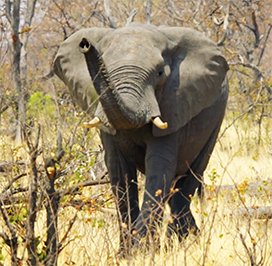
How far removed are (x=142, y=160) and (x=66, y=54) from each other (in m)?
0.97

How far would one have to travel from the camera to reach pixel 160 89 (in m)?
5.75

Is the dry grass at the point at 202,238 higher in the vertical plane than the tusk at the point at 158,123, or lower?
lower

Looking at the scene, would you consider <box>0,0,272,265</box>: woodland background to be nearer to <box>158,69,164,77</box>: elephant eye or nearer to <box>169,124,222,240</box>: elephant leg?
<box>169,124,222,240</box>: elephant leg

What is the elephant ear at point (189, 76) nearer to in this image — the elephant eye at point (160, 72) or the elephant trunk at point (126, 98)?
the elephant eye at point (160, 72)

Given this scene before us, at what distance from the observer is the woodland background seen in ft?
13.0

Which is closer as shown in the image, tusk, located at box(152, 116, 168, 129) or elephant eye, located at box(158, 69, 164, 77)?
tusk, located at box(152, 116, 168, 129)

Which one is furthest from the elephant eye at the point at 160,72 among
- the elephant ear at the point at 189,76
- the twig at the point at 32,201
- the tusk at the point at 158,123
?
the twig at the point at 32,201

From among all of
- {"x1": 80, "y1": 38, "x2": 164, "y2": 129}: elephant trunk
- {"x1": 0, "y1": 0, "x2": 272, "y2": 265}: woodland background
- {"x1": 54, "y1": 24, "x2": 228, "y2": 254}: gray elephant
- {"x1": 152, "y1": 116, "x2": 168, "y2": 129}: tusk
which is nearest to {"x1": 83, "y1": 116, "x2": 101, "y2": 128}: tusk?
{"x1": 54, "y1": 24, "x2": 228, "y2": 254}: gray elephant

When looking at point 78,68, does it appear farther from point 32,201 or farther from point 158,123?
point 32,201

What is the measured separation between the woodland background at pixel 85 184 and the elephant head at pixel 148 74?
0.38 metres

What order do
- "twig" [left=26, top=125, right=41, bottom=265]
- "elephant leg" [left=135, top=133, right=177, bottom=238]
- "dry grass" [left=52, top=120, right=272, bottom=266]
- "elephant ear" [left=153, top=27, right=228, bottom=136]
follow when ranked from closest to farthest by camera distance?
"twig" [left=26, top=125, right=41, bottom=265] < "dry grass" [left=52, top=120, right=272, bottom=266] < "elephant leg" [left=135, top=133, right=177, bottom=238] < "elephant ear" [left=153, top=27, right=228, bottom=136]

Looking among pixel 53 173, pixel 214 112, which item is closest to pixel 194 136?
pixel 214 112

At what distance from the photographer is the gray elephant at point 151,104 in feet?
17.2

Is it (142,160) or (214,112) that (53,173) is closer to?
(142,160)
